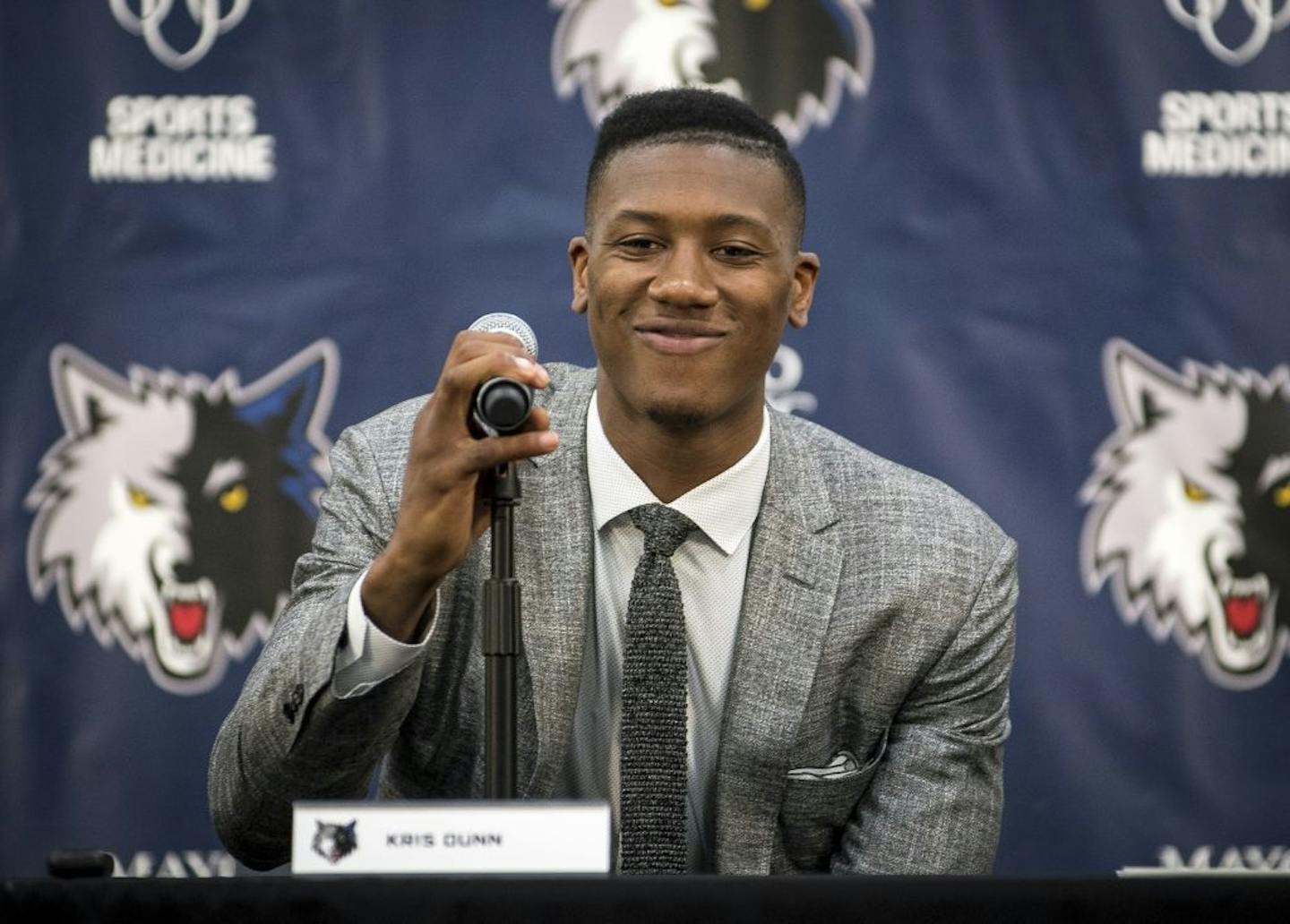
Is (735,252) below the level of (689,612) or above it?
above

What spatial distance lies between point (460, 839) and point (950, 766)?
1060 millimetres

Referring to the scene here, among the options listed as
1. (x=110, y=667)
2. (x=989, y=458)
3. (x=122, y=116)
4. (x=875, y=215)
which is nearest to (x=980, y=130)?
(x=875, y=215)

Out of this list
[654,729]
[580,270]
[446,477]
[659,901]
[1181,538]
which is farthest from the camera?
[1181,538]

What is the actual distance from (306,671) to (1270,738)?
189 centimetres

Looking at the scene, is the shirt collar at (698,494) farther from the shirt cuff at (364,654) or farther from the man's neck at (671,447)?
the shirt cuff at (364,654)

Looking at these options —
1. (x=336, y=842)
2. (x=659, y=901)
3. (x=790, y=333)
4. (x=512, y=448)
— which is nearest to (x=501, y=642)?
(x=512, y=448)

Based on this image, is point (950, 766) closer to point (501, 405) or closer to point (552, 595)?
point (552, 595)

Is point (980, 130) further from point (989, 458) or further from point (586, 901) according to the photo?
point (586, 901)

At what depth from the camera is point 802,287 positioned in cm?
239

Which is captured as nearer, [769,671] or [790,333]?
[769,671]

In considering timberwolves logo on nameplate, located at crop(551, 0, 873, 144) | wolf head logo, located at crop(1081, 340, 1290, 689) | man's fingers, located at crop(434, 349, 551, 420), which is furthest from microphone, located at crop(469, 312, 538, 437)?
wolf head logo, located at crop(1081, 340, 1290, 689)

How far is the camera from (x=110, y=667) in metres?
2.91

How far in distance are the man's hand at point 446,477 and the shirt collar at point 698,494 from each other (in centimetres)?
50

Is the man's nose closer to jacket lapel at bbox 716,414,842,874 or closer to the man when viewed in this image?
the man
